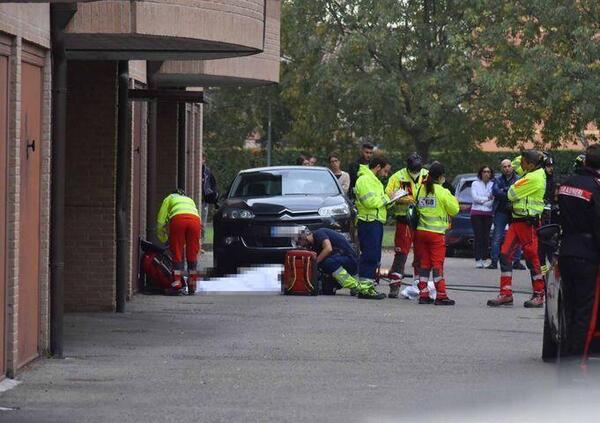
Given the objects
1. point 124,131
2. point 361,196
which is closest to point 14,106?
point 124,131

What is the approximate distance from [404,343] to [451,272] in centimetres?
1192

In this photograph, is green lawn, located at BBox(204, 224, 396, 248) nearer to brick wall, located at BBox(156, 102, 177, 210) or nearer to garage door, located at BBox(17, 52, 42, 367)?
brick wall, located at BBox(156, 102, 177, 210)

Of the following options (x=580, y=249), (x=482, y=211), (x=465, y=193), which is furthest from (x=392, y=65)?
(x=580, y=249)

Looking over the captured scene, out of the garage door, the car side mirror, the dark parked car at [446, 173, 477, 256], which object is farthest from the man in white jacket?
the car side mirror

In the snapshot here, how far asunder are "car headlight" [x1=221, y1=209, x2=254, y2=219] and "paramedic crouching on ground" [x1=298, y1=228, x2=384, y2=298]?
2179 millimetres

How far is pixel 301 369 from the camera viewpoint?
13.6 metres

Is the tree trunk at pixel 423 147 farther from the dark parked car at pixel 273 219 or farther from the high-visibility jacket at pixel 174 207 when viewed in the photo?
the high-visibility jacket at pixel 174 207

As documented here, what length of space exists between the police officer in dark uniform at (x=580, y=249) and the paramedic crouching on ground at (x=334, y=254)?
29.4 feet

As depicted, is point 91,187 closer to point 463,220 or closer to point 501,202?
point 501,202

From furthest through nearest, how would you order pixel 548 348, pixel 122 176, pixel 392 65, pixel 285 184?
pixel 392 65 → pixel 285 184 → pixel 122 176 → pixel 548 348

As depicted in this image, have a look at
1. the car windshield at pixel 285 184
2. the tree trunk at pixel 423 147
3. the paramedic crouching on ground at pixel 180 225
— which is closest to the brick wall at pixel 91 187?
the paramedic crouching on ground at pixel 180 225

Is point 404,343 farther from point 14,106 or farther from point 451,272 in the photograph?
point 451,272

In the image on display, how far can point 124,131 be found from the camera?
61.8 ft

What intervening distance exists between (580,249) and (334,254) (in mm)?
9244
